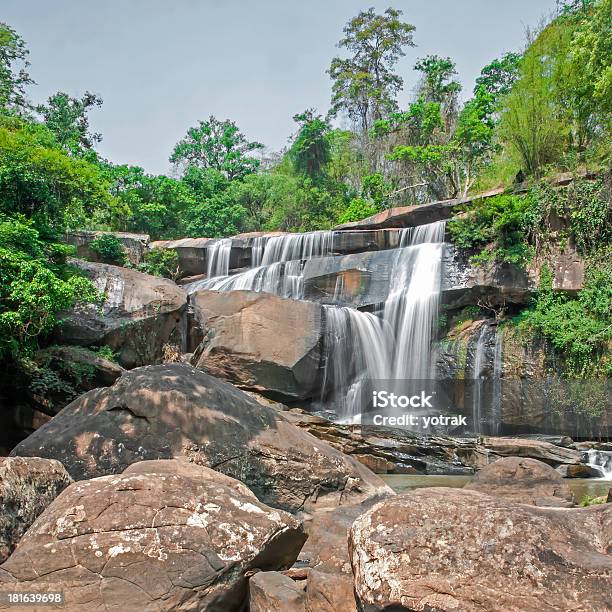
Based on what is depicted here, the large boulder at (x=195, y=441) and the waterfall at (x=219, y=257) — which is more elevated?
the waterfall at (x=219, y=257)

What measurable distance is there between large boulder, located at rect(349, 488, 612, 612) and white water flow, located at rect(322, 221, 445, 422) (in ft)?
43.5

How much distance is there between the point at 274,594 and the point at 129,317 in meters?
Answer: 12.9

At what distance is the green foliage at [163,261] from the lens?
24.0 m

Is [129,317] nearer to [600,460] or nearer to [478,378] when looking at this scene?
[478,378]

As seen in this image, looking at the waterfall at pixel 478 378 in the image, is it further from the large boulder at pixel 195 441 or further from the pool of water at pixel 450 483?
the large boulder at pixel 195 441

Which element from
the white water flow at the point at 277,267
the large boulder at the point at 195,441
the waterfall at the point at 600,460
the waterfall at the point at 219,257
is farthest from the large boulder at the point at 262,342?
the large boulder at the point at 195,441

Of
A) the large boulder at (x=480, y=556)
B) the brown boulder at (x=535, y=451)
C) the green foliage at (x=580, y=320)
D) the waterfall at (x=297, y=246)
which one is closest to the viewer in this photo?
the large boulder at (x=480, y=556)

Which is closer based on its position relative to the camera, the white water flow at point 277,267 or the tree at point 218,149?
the white water flow at point 277,267

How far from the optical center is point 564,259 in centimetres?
1784

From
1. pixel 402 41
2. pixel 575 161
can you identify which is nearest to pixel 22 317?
pixel 575 161

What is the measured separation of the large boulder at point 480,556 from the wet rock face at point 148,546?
904 millimetres

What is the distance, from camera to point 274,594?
355 centimetres

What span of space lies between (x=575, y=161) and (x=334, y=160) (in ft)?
63.9

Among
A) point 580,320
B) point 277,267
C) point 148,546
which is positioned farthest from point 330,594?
point 277,267
